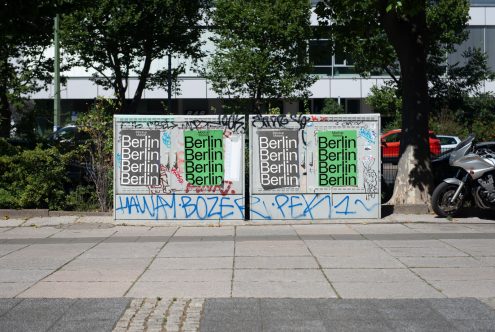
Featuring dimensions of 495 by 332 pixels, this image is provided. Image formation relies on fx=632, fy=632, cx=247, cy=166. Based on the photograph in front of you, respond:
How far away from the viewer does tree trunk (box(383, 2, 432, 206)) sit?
41.9 ft

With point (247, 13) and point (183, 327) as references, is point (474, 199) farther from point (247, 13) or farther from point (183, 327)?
point (247, 13)

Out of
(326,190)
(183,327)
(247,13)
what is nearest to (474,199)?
(326,190)

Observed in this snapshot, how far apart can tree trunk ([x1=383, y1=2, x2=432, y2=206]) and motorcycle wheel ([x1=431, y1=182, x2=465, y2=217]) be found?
74cm

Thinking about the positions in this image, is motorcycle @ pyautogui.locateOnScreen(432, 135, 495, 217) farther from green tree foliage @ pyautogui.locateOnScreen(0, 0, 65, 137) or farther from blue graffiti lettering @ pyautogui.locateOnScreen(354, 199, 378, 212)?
green tree foliage @ pyautogui.locateOnScreen(0, 0, 65, 137)

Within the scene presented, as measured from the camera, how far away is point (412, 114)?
12.9 meters

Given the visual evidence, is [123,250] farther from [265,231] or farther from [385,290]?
[385,290]

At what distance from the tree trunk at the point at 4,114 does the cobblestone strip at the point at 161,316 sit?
11.4 m

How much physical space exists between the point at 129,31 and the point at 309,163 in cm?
1519

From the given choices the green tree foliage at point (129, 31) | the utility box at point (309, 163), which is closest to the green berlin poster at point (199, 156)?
the utility box at point (309, 163)

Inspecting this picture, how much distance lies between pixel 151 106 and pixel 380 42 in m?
29.9

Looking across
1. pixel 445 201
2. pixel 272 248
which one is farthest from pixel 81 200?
pixel 445 201

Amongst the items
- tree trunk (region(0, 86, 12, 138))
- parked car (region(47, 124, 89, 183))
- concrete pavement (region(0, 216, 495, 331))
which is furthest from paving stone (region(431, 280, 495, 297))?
tree trunk (region(0, 86, 12, 138))

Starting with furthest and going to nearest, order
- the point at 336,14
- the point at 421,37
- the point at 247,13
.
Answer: the point at 247,13
the point at 336,14
the point at 421,37

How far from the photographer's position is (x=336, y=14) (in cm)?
1463
